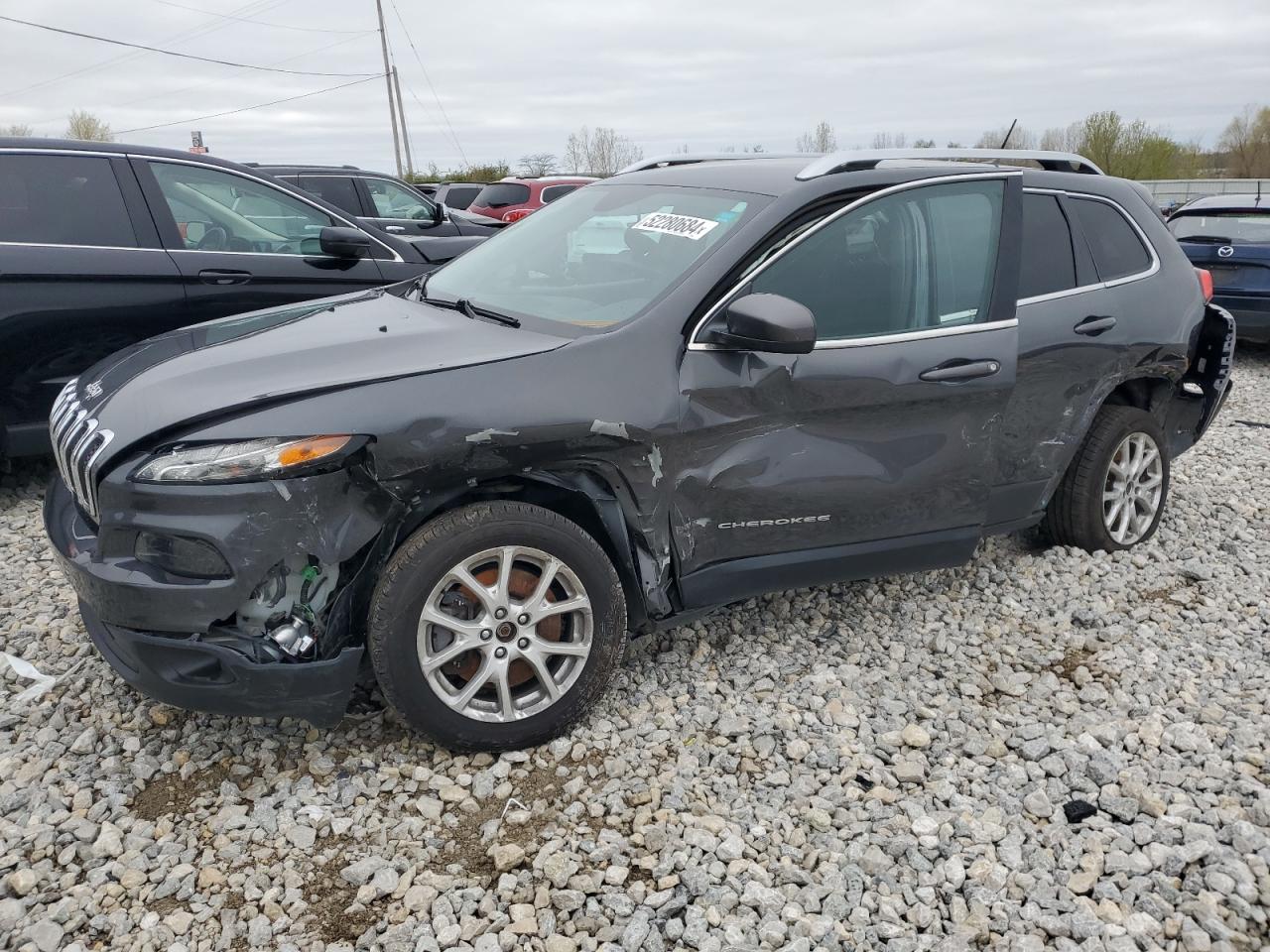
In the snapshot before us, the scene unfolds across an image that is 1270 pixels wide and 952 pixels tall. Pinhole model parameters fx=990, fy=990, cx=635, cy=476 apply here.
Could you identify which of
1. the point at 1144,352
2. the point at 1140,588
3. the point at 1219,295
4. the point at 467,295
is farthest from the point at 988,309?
the point at 1219,295

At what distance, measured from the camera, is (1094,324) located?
406 centimetres

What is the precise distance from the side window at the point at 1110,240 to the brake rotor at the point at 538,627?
110 inches

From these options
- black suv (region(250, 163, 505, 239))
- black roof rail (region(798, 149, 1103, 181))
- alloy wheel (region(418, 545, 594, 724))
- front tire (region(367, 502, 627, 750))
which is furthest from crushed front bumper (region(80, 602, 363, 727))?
black suv (region(250, 163, 505, 239))

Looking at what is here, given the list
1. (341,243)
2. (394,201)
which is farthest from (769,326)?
(394,201)

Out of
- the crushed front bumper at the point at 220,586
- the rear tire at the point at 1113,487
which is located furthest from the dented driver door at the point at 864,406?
the crushed front bumper at the point at 220,586

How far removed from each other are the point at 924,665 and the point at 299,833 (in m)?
2.24

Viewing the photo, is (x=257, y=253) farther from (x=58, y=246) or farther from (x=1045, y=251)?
(x=1045, y=251)

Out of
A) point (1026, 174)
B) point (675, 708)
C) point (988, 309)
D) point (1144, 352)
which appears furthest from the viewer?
point (1144, 352)

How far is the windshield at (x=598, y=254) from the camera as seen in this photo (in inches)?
129

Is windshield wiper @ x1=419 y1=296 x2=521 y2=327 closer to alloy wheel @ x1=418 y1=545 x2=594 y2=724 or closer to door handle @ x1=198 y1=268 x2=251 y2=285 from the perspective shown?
alloy wheel @ x1=418 y1=545 x2=594 y2=724

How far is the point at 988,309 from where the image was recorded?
3.65 metres

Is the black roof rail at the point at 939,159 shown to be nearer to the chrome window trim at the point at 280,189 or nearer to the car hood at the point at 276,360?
the car hood at the point at 276,360

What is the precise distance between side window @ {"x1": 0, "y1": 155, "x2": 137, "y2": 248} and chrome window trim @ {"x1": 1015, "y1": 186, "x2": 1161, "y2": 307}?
4421 millimetres

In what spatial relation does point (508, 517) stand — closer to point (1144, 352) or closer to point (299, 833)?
point (299, 833)
